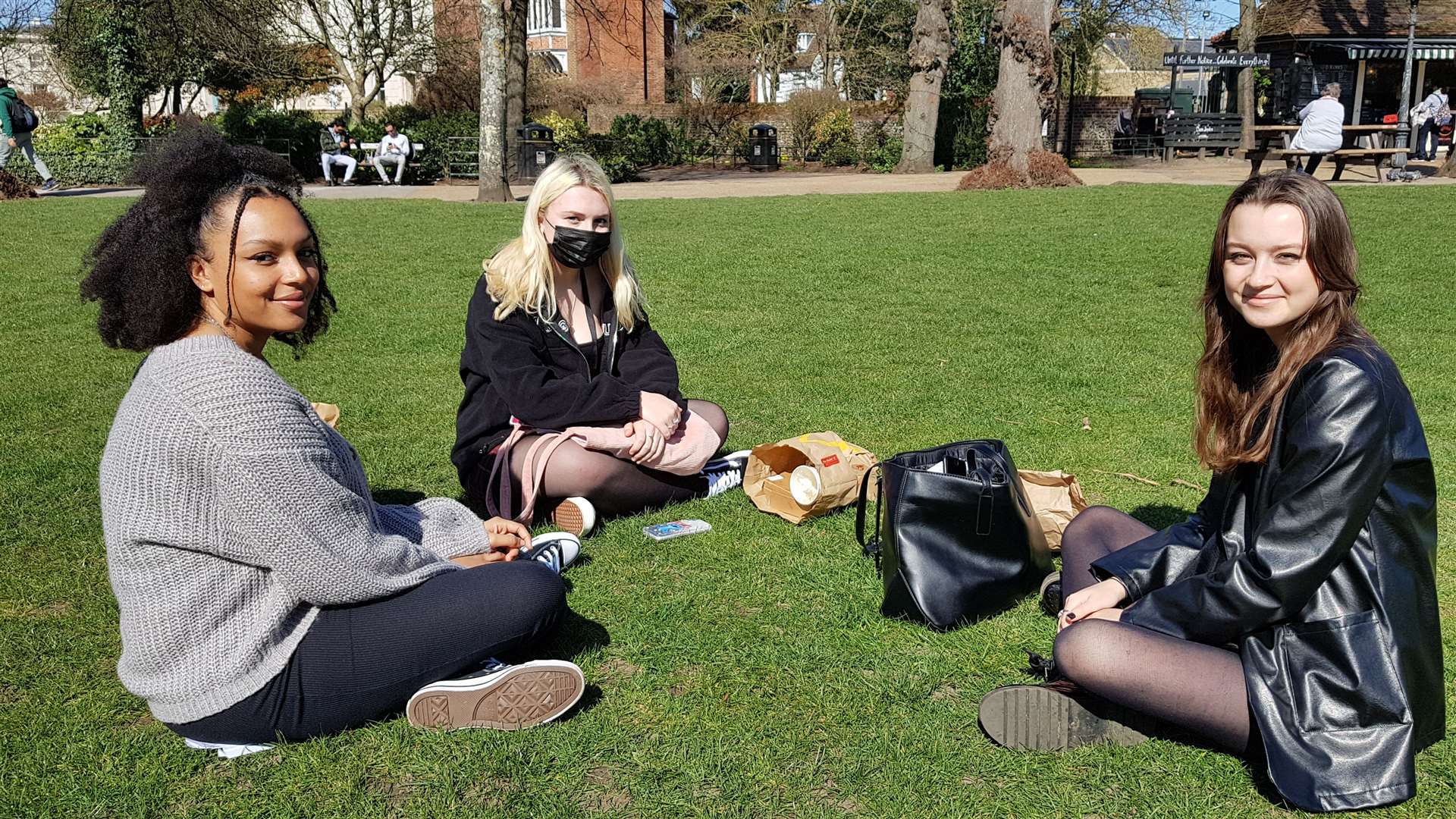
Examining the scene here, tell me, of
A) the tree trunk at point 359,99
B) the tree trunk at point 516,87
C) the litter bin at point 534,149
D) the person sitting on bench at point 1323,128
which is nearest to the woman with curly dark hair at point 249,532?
the person sitting on bench at point 1323,128

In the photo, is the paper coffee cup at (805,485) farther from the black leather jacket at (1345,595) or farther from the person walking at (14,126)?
the person walking at (14,126)

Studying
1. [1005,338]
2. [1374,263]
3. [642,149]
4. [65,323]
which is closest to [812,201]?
[1374,263]

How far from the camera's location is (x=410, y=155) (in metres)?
24.8

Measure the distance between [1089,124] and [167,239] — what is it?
3404cm

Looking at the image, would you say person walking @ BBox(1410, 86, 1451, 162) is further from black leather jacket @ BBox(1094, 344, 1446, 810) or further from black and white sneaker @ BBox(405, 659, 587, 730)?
black and white sneaker @ BBox(405, 659, 587, 730)

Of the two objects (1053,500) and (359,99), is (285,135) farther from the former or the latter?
(1053,500)

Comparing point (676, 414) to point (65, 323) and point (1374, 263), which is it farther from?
point (1374, 263)

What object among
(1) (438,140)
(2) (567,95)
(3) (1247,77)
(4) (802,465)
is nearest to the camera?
(4) (802,465)

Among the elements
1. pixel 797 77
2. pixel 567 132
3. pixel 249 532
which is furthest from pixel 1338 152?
pixel 797 77

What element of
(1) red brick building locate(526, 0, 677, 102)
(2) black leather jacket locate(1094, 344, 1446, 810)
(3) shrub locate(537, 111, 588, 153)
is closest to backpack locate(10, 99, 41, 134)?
(3) shrub locate(537, 111, 588, 153)

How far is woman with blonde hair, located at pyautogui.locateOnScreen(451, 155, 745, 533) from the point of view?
14.5ft

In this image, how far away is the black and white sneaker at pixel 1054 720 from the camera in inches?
113

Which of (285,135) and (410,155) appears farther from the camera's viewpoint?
(285,135)

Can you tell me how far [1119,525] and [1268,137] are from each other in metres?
27.7
